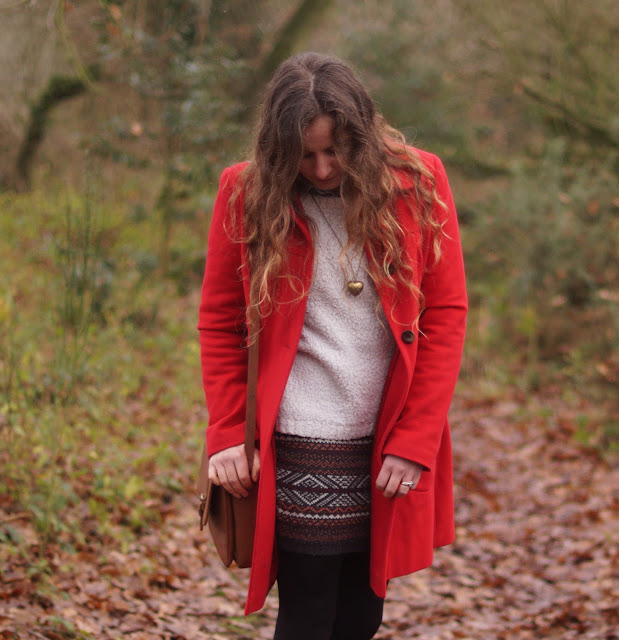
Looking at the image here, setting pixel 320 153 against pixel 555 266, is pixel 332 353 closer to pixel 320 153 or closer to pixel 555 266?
pixel 320 153

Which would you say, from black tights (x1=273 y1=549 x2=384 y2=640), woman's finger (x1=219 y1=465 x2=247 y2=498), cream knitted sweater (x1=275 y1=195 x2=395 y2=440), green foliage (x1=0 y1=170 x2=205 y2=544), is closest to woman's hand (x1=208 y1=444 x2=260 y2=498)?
woman's finger (x1=219 y1=465 x2=247 y2=498)

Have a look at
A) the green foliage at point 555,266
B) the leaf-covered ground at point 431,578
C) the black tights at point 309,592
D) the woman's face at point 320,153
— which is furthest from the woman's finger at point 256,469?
the green foliage at point 555,266

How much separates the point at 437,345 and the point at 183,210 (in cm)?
646

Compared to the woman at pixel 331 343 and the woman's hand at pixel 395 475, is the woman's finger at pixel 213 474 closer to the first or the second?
the woman at pixel 331 343

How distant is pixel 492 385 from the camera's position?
743 centimetres

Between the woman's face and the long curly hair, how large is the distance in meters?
0.02

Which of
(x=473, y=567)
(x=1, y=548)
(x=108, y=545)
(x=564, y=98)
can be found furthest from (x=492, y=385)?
(x=1, y=548)

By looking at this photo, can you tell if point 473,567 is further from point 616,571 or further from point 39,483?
point 39,483

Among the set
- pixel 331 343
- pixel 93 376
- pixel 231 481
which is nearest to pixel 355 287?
pixel 331 343

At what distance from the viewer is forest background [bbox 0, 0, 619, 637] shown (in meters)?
3.84

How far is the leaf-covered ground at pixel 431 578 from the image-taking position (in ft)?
10.2

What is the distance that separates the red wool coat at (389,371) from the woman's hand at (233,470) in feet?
0.09

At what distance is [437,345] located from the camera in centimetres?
201

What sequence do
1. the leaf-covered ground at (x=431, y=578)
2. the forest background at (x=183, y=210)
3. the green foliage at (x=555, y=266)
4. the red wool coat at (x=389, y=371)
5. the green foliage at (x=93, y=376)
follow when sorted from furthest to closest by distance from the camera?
the green foliage at (x=555, y=266) < the forest background at (x=183, y=210) < the green foliage at (x=93, y=376) < the leaf-covered ground at (x=431, y=578) < the red wool coat at (x=389, y=371)
